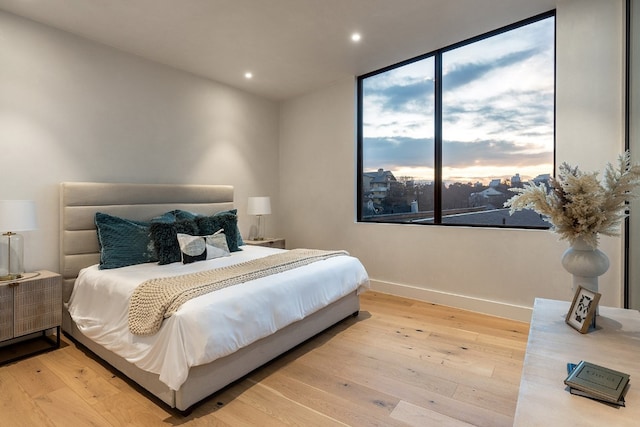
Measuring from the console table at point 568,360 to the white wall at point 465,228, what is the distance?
5.23ft

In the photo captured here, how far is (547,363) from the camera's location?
1.14 meters

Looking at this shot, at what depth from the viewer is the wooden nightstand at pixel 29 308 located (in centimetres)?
238

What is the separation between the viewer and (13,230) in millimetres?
2379

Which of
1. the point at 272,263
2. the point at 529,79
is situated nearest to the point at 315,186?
the point at 272,263

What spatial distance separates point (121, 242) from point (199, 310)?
60.9 inches

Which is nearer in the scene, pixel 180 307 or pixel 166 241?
pixel 180 307

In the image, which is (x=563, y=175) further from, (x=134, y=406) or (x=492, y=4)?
(x=134, y=406)

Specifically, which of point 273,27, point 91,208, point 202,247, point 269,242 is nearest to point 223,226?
point 202,247

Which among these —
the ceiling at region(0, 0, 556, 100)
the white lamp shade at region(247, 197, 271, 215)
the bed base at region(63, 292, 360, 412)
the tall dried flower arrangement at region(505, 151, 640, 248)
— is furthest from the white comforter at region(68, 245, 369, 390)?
the ceiling at region(0, 0, 556, 100)

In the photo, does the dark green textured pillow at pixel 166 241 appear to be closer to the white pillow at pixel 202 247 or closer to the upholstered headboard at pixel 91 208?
the white pillow at pixel 202 247

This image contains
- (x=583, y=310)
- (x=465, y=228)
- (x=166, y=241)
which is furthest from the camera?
(x=465, y=228)

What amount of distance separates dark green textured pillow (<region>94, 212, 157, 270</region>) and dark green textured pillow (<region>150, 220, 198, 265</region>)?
0.28 ft

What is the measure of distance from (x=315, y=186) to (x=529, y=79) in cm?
285

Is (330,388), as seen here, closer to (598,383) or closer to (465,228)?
(598,383)
